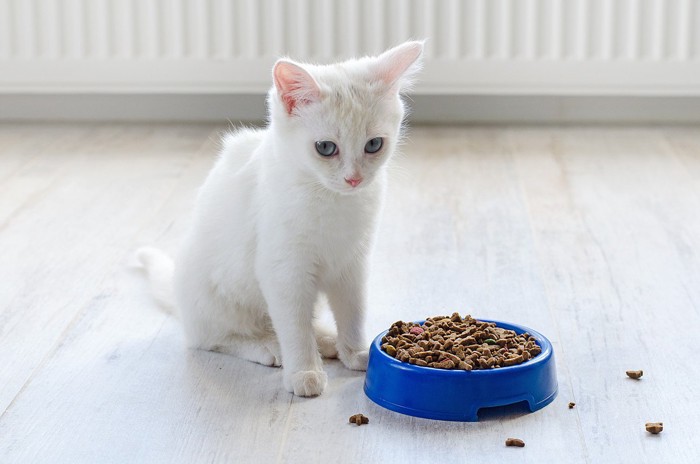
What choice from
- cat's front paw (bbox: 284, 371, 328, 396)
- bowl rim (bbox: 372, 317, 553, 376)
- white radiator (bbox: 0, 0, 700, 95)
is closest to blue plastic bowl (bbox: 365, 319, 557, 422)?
bowl rim (bbox: 372, 317, 553, 376)

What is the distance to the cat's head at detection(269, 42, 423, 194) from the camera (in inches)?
57.8

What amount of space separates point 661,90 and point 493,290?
1.67m

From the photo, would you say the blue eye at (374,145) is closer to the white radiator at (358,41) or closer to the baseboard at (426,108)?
the white radiator at (358,41)

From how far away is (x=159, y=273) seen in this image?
6.60ft

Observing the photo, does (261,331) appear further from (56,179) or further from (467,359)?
(56,179)

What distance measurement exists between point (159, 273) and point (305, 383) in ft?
1.91

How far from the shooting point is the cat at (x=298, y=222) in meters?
1.48

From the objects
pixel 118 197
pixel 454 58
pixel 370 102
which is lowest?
pixel 118 197

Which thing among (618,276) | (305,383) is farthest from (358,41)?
(305,383)

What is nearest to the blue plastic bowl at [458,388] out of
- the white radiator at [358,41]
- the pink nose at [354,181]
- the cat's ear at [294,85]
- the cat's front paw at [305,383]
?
the cat's front paw at [305,383]

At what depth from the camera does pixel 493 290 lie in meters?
2.01

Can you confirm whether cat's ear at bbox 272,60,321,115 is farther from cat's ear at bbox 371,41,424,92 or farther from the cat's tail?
the cat's tail

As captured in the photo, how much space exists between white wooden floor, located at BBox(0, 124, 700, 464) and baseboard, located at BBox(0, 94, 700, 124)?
0.61 ft

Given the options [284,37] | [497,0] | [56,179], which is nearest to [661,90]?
[497,0]
